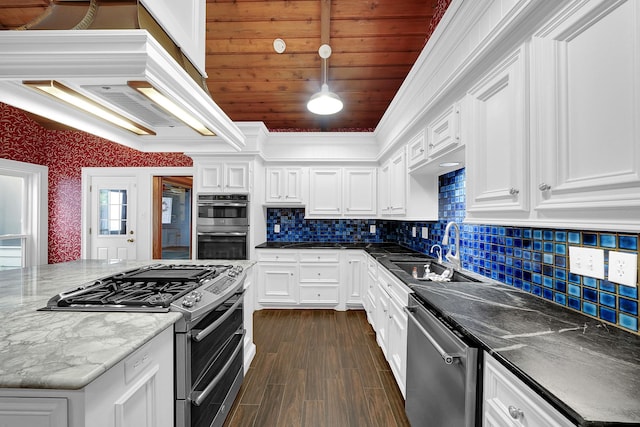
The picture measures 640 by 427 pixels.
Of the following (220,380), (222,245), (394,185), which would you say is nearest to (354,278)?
(394,185)

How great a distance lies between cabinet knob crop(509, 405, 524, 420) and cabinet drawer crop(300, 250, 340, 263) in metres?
3.01

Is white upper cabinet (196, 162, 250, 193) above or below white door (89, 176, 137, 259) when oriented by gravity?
above

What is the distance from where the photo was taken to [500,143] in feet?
4.10

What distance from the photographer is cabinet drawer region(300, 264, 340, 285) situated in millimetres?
3764

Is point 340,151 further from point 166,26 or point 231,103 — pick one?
point 166,26

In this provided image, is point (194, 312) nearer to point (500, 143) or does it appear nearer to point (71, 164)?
point (500, 143)

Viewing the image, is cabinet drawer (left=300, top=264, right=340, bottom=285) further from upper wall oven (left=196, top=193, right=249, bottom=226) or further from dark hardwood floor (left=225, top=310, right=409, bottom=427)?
upper wall oven (left=196, top=193, right=249, bottom=226)

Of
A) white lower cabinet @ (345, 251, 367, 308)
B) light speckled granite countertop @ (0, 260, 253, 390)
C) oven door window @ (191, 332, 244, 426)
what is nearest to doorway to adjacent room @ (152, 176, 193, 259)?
white lower cabinet @ (345, 251, 367, 308)

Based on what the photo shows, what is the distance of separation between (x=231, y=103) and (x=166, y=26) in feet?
9.31

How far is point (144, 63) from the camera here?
104cm

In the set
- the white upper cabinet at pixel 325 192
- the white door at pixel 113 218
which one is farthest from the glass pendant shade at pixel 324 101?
the white door at pixel 113 218

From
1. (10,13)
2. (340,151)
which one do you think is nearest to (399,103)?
(340,151)

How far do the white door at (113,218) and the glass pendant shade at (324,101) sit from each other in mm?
3342

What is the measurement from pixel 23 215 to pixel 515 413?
19.3 ft
